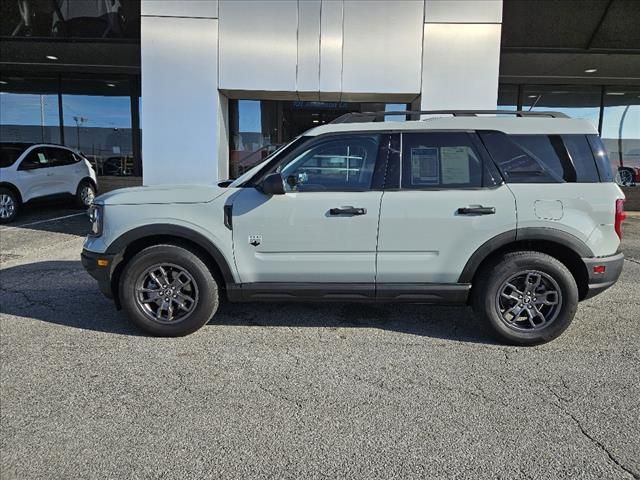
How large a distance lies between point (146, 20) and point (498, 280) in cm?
705

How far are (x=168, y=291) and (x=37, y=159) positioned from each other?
882 centimetres

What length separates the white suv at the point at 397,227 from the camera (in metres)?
3.88

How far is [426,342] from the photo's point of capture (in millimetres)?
4035

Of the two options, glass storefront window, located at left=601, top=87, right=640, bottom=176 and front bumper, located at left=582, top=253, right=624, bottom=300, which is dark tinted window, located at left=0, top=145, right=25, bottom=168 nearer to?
front bumper, located at left=582, top=253, right=624, bottom=300

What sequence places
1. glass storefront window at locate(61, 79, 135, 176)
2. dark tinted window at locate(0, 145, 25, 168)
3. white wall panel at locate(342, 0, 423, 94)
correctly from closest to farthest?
white wall panel at locate(342, 0, 423, 94) < dark tinted window at locate(0, 145, 25, 168) < glass storefront window at locate(61, 79, 135, 176)

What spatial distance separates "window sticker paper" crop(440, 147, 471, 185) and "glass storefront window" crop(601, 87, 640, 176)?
509 inches

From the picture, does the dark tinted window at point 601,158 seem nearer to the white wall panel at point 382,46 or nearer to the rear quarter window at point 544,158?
the rear quarter window at point 544,158

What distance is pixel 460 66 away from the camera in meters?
7.82

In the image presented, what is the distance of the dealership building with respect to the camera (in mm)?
7762

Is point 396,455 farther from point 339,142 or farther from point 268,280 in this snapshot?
point 339,142

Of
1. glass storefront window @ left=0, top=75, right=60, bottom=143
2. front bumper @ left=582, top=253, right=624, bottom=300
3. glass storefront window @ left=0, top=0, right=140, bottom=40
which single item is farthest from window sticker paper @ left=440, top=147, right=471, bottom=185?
glass storefront window @ left=0, top=75, right=60, bottom=143

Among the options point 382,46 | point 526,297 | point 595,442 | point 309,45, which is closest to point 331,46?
point 309,45

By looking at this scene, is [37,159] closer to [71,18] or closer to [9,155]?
[9,155]

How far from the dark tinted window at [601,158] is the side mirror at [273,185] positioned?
2.57 m
